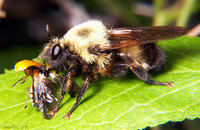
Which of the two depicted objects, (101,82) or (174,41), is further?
(174,41)

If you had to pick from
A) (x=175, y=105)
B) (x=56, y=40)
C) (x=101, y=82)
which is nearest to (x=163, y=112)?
(x=175, y=105)

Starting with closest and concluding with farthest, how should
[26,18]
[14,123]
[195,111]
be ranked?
[195,111] → [14,123] → [26,18]

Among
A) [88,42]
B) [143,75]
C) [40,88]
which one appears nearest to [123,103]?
[143,75]

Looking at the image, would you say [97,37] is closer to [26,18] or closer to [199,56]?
[199,56]

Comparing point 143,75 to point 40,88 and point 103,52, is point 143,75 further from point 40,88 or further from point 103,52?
point 40,88

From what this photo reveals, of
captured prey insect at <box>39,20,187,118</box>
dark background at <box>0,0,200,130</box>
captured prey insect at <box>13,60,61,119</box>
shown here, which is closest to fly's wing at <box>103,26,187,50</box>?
captured prey insect at <box>39,20,187,118</box>

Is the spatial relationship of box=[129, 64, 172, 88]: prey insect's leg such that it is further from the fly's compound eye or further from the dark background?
the dark background

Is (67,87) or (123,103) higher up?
(67,87)
